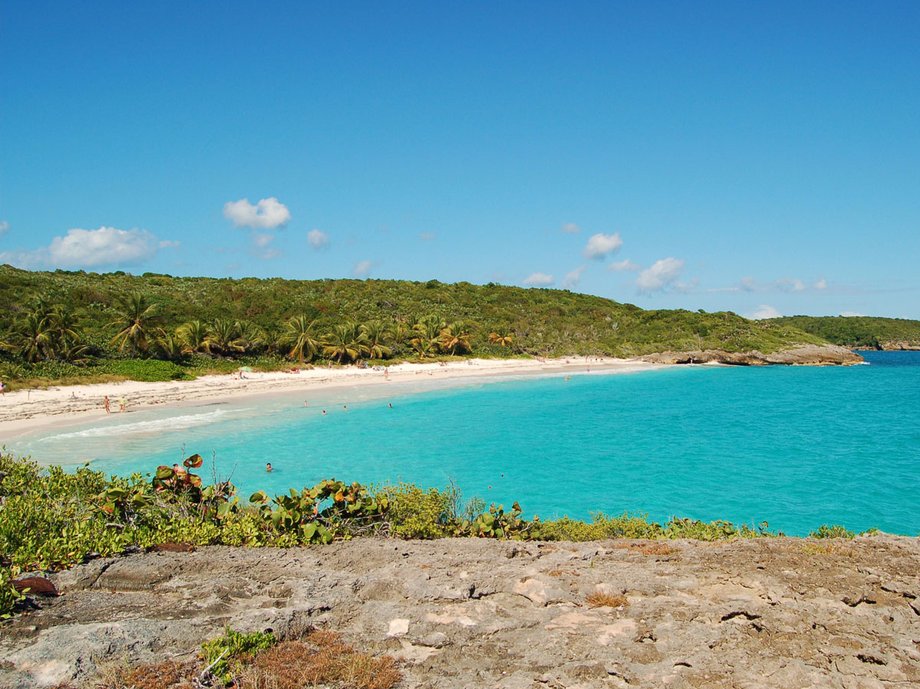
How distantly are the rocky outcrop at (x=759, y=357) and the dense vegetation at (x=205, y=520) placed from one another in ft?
223

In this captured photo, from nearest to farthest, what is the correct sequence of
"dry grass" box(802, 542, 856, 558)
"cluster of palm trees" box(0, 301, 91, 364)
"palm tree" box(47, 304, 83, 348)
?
1. "dry grass" box(802, 542, 856, 558)
2. "cluster of palm trees" box(0, 301, 91, 364)
3. "palm tree" box(47, 304, 83, 348)

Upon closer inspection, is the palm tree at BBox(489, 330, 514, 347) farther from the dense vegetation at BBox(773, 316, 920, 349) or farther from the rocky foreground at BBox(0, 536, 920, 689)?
the dense vegetation at BBox(773, 316, 920, 349)

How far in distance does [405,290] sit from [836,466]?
68288mm

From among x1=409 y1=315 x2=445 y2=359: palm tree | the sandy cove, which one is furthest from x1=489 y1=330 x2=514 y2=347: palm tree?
x1=409 y1=315 x2=445 y2=359: palm tree

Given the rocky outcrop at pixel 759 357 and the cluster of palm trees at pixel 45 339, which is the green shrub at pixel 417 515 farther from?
the rocky outcrop at pixel 759 357

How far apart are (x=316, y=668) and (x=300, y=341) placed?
4776cm

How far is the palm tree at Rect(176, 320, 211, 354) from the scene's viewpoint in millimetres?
44469

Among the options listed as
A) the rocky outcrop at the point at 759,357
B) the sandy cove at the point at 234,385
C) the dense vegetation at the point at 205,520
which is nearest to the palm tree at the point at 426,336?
the sandy cove at the point at 234,385

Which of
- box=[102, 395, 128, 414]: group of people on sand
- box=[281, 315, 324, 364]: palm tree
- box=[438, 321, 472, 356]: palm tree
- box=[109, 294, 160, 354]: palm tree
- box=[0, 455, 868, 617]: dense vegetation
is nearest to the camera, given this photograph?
box=[0, 455, 868, 617]: dense vegetation

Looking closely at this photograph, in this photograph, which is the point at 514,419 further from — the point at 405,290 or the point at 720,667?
the point at 405,290

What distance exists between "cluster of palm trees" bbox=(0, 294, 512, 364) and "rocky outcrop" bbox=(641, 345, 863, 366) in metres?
23.3

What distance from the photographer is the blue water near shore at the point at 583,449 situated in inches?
697

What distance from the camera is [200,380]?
138 ft

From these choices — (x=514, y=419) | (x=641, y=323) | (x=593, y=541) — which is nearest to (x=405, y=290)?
(x=641, y=323)
